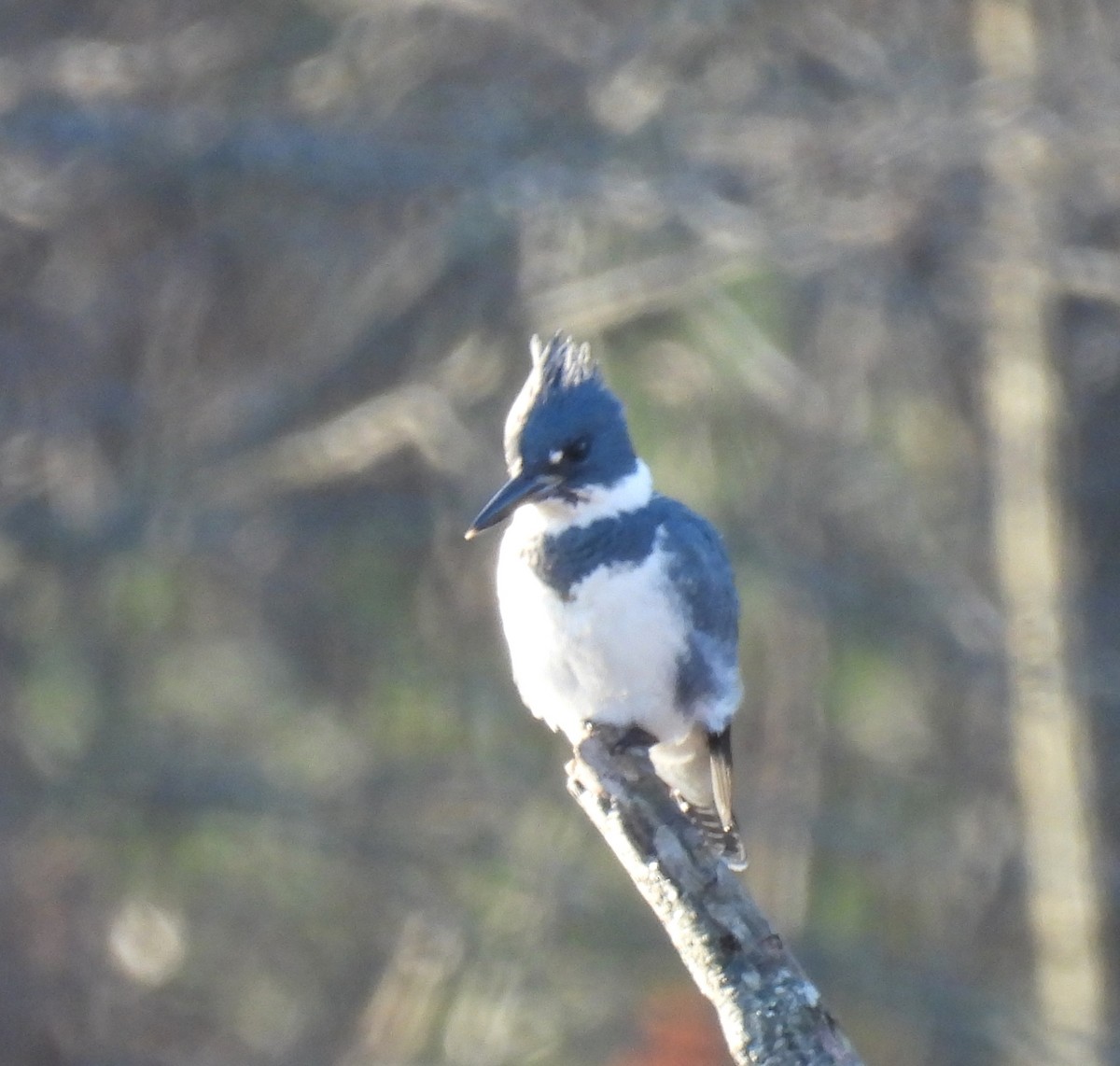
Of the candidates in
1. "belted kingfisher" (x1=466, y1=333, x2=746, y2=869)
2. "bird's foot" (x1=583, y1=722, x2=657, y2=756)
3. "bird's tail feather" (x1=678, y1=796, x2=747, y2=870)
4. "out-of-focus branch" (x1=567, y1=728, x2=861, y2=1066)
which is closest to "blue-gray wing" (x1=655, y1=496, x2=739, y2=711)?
"belted kingfisher" (x1=466, y1=333, x2=746, y2=869)

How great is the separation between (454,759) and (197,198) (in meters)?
2.49

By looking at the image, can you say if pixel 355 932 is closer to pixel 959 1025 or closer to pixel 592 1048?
pixel 592 1048

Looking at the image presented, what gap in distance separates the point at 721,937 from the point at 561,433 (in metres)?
1.33

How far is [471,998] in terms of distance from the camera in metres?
8.86

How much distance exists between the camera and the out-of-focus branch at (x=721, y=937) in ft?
11.3

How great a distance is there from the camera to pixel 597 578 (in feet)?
14.9

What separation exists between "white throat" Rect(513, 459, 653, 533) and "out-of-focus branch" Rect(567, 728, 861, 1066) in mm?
749

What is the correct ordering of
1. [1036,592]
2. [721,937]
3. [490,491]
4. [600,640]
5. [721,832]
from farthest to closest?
[1036,592] < [490,491] < [721,832] < [600,640] < [721,937]

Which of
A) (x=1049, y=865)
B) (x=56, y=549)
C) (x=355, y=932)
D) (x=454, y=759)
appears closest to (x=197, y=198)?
(x=56, y=549)

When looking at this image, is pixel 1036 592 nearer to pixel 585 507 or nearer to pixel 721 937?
pixel 585 507

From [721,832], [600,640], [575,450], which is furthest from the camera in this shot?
[721,832]

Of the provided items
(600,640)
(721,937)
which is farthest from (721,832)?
(721,937)

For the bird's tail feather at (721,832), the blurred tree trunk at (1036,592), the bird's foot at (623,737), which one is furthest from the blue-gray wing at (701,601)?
the blurred tree trunk at (1036,592)

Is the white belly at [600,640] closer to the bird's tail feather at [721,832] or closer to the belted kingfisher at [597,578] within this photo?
the belted kingfisher at [597,578]
